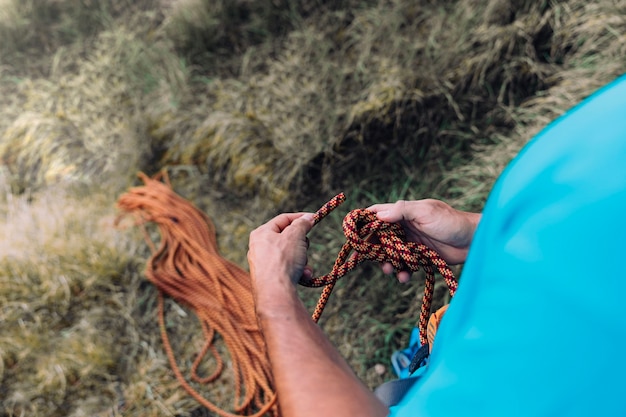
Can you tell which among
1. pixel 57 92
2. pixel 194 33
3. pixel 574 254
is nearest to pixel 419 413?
pixel 574 254

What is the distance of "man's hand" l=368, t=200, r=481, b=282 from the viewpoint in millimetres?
1425

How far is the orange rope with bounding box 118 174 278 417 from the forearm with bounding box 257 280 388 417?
124 cm

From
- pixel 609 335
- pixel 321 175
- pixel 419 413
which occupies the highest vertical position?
pixel 609 335

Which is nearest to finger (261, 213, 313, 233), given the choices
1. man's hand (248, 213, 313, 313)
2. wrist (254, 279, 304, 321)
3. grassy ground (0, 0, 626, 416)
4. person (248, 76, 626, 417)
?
man's hand (248, 213, 313, 313)

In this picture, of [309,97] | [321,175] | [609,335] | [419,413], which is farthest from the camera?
[309,97]

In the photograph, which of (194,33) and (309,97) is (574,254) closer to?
(309,97)

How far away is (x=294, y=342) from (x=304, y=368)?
2.8 inches

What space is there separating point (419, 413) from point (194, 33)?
3320 millimetres

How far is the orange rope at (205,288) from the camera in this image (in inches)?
94.7

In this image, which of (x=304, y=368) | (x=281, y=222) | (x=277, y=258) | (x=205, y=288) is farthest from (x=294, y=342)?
(x=205, y=288)

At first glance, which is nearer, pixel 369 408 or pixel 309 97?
pixel 369 408

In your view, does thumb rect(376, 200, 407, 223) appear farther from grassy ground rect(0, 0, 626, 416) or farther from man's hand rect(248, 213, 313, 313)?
grassy ground rect(0, 0, 626, 416)

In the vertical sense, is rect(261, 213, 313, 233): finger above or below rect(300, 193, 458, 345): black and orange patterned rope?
above

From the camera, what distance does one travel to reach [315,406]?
967 millimetres
